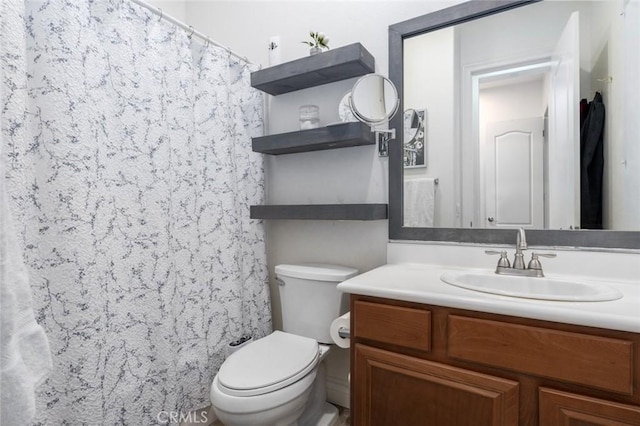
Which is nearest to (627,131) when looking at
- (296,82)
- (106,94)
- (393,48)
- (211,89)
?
(393,48)

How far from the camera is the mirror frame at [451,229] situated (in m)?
1.18

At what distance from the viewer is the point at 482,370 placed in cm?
93

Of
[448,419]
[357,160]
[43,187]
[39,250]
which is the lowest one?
[448,419]

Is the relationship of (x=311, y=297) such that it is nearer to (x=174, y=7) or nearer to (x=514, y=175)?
(x=514, y=175)

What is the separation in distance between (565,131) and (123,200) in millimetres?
1703

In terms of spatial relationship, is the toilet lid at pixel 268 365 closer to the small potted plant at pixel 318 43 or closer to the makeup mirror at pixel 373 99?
the makeup mirror at pixel 373 99

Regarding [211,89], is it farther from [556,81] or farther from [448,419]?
[448,419]

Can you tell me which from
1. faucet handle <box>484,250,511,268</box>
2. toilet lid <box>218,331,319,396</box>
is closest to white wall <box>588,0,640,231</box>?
faucet handle <box>484,250,511,268</box>

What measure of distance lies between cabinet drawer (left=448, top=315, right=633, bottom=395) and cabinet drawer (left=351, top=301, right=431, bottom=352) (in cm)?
8

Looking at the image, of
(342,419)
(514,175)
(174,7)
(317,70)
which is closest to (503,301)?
(514,175)

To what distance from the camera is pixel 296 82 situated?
1713mm

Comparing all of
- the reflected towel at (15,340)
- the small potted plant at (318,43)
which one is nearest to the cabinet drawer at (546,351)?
the reflected towel at (15,340)

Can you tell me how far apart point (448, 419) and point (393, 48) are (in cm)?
150

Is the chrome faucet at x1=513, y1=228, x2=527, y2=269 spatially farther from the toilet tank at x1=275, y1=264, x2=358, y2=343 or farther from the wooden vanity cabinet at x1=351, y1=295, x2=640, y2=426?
the toilet tank at x1=275, y1=264, x2=358, y2=343
